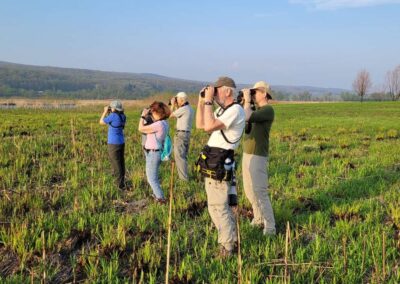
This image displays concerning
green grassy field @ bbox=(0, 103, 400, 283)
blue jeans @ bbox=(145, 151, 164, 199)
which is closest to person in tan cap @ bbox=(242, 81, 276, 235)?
green grassy field @ bbox=(0, 103, 400, 283)

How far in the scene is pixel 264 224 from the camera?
5570 mm

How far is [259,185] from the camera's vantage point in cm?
554

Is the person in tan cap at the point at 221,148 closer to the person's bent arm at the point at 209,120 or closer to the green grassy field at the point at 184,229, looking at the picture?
the person's bent arm at the point at 209,120

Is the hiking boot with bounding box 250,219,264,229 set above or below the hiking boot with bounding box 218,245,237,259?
above

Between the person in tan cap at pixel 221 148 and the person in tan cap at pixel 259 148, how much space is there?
0.83 meters

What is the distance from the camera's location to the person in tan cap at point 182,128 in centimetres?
883

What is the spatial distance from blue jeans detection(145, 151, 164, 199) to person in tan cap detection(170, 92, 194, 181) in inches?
61.9

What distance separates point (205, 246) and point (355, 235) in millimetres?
2227

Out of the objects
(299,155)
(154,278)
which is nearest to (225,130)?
(154,278)

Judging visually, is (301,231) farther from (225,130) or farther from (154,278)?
(154,278)

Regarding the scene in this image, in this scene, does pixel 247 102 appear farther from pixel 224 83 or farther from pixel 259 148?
pixel 224 83

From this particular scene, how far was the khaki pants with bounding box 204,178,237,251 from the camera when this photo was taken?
4.68m

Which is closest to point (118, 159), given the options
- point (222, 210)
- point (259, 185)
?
point (259, 185)

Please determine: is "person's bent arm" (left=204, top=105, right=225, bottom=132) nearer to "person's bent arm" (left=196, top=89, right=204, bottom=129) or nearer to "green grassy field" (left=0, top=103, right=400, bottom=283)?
"person's bent arm" (left=196, top=89, right=204, bottom=129)
